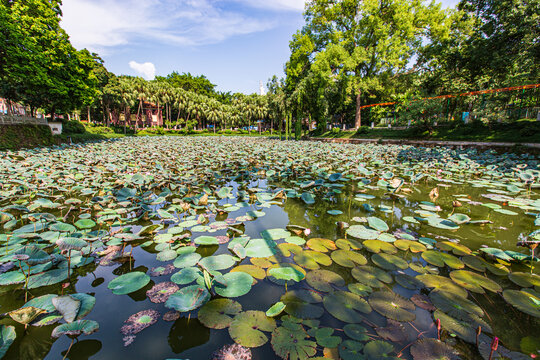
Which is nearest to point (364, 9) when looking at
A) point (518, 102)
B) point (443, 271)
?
point (518, 102)

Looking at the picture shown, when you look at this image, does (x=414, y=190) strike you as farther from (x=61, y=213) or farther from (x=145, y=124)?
(x=145, y=124)

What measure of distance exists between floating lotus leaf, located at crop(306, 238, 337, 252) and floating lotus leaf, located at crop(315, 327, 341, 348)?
848 millimetres

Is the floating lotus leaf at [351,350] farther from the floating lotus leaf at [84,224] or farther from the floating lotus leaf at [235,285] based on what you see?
the floating lotus leaf at [84,224]

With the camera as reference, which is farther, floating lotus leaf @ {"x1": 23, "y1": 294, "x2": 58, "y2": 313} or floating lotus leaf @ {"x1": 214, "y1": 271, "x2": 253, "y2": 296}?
floating lotus leaf @ {"x1": 214, "y1": 271, "x2": 253, "y2": 296}

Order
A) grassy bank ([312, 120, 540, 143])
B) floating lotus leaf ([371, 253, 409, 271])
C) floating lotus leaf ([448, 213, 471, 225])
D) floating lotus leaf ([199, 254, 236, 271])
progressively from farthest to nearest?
grassy bank ([312, 120, 540, 143]), floating lotus leaf ([448, 213, 471, 225]), floating lotus leaf ([371, 253, 409, 271]), floating lotus leaf ([199, 254, 236, 271])

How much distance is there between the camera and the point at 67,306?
3.27 ft

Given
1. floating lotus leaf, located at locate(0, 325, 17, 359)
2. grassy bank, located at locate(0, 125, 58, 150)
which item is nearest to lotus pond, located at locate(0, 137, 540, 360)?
floating lotus leaf, located at locate(0, 325, 17, 359)

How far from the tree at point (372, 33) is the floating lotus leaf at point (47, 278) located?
19177mm

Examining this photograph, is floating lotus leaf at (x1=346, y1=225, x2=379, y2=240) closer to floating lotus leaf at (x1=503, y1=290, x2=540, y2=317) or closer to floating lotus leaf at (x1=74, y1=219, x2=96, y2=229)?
floating lotus leaf at (x1=503, y1=290, x2=540, y2=317)

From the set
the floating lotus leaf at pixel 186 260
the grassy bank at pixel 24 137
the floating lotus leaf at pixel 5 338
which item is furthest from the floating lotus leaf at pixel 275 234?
the grassy bank at pixel 24 137

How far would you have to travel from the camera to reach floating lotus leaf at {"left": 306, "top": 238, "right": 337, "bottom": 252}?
1.97 m

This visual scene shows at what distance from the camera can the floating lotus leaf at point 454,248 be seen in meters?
1.89

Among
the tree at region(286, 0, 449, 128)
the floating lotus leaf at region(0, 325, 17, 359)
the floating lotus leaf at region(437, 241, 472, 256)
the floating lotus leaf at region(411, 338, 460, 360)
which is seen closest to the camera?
the floating lotus leaf at region(0, 325, 17, 359)

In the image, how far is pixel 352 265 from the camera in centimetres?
173
